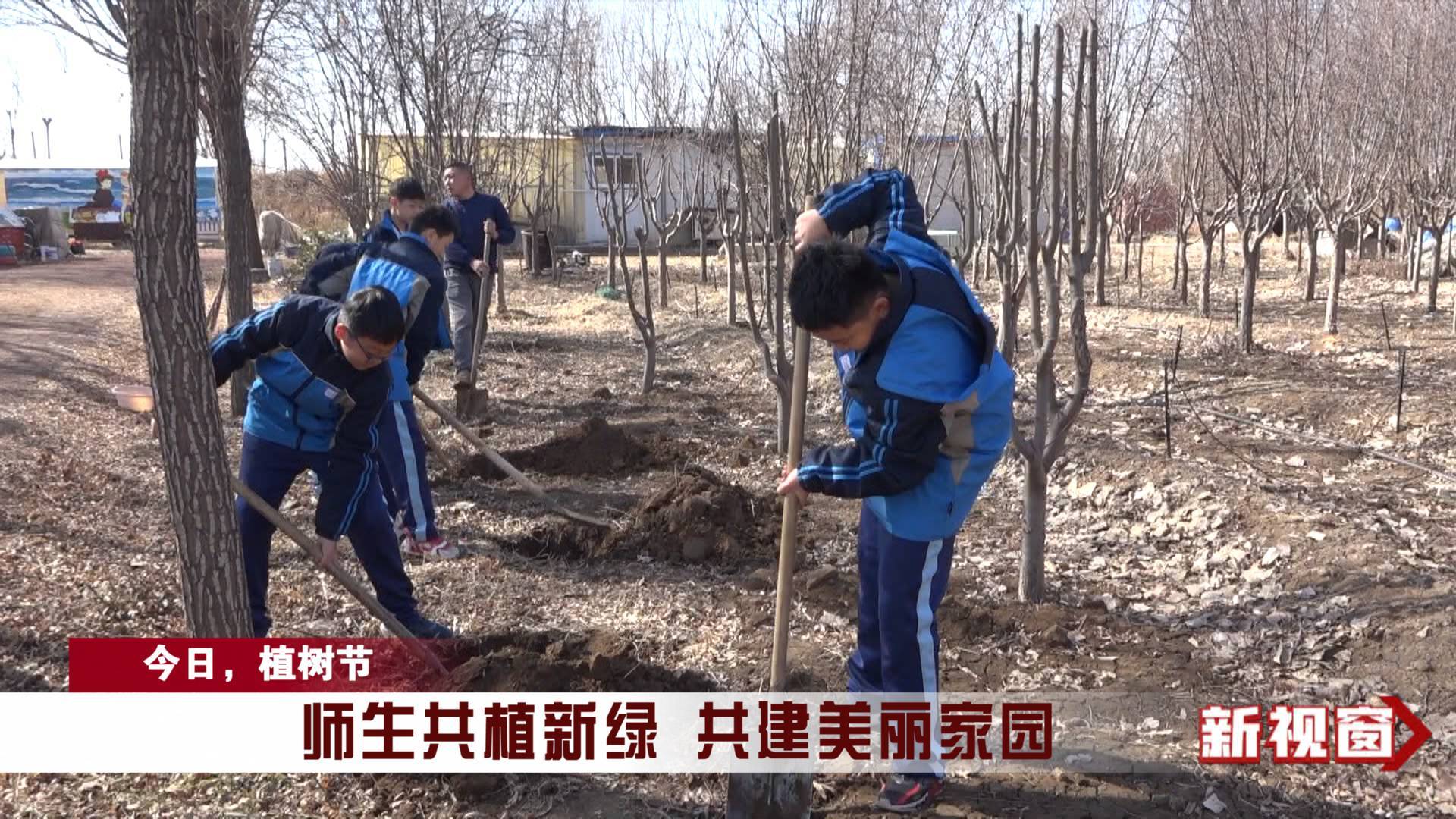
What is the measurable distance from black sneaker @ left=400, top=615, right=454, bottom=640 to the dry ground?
0.73 ft

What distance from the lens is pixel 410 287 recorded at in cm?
397

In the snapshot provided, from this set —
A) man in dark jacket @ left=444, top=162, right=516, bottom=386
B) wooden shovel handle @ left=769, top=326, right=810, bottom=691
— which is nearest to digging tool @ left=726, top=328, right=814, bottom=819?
wooden shovel handle @ left=769, top=326, right=810, bottom=691

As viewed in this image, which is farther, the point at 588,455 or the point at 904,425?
the point at 588,455

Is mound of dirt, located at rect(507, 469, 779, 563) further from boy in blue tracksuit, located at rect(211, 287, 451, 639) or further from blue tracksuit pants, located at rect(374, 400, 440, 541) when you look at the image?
boy in blue tracksuit, located at rect(211, 287, 451, 639)

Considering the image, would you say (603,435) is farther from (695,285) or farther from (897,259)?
(695,285)

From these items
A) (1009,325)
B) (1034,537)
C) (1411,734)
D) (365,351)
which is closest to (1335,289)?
(1009,325)

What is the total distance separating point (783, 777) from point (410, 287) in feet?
7.52

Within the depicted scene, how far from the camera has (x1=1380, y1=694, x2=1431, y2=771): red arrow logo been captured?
2.98 meters

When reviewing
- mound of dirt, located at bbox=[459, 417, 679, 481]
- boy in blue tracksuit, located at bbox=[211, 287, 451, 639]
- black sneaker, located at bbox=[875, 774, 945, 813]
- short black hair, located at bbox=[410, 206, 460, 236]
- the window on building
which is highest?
the window on building

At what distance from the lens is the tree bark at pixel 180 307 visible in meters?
2.47

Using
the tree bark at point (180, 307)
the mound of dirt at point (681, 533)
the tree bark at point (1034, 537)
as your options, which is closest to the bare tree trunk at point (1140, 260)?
the mound of dirt at point (681, 533)

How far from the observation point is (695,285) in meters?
17.3

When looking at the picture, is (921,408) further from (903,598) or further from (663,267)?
(663,267)

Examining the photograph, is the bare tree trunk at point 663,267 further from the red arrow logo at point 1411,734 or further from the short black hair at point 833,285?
the short black hair at point 833,285
